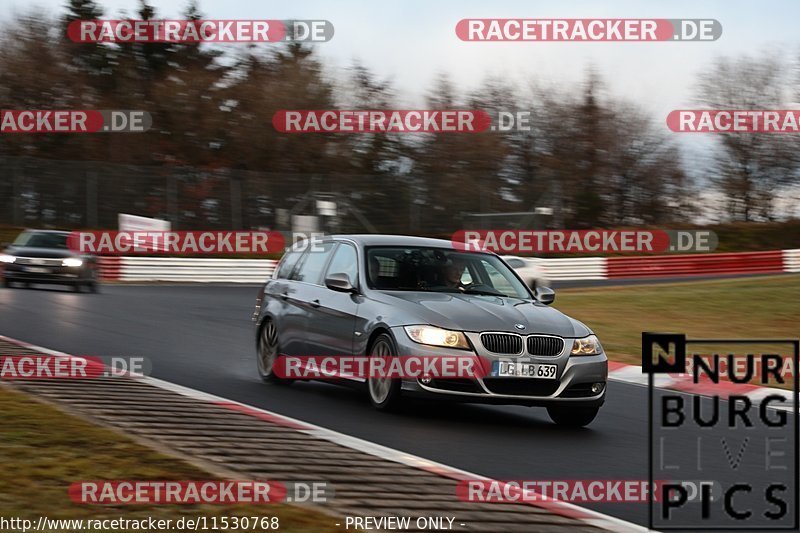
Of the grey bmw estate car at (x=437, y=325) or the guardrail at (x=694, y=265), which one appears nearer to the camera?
the grey bmw estate car at (x=437, y=325)

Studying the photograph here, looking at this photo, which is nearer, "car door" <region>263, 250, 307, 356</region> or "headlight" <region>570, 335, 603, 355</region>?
"headlight" <region>570, 335, 603, 355</region>

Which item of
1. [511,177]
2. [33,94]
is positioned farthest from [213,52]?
[511,177]

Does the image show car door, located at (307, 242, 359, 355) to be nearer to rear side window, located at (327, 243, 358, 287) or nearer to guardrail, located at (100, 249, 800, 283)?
rear side window, located at (327, 243, 358, 287)

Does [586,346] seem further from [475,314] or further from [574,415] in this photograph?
[475,314]

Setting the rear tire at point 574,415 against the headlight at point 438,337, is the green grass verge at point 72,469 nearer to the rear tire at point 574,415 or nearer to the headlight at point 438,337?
the headlight at point 438,337

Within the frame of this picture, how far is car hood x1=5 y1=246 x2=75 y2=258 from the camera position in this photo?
2453 centimetres

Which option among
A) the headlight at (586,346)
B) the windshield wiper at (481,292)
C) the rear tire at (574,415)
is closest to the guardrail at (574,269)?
the windshield wiper at (481,292)

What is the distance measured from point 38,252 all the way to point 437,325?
56.5ft

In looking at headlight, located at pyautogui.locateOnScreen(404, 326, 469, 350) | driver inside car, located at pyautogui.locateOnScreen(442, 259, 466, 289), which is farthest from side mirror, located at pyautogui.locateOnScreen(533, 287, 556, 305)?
headlight, located at pyautogui.locateOnScreen(404, 326, 469, 350)

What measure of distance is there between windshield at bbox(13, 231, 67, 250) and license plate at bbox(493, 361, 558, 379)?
1776 centimetres

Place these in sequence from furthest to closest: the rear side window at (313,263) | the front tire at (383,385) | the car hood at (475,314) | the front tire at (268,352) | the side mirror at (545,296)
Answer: the front tire at (268,352) < the rear side window at (313,263) < the side mirror at (545,296) < the front tire at (383,385) < the car hood at (475,314)

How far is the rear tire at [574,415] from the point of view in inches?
377

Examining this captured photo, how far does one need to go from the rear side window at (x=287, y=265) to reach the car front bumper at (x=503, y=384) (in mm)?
2707

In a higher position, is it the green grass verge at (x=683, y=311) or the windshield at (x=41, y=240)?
the windshield at (x=41, y=240)
